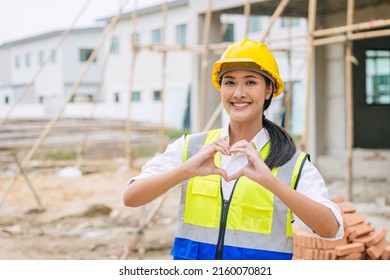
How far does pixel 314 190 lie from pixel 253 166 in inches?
7.4

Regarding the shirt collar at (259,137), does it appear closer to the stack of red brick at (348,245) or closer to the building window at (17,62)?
the stack of red brick at (348,245)

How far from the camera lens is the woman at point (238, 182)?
1.80 metres

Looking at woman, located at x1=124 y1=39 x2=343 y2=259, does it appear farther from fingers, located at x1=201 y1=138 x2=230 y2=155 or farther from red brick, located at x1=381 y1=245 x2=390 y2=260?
red brick, located at x1=381 y1=245 x2=390 y2=260

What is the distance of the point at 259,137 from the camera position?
1.94 m

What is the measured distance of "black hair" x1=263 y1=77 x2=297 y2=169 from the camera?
186 centimetres

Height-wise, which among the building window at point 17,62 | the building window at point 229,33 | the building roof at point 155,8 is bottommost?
the building window at point 17,62

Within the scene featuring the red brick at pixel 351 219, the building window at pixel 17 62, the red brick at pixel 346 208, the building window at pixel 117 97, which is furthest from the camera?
the building window at pixel 117 97

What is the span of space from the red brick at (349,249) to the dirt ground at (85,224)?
84.5 inches

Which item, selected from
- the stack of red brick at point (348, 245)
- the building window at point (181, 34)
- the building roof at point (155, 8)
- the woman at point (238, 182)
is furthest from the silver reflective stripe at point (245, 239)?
the building window at point (181, 34)

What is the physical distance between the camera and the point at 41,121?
13.4 metres

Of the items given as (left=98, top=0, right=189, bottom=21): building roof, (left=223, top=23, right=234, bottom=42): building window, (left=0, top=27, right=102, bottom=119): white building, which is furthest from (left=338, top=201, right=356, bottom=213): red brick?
(left=223, top=23, right=234, bottom=42): building window

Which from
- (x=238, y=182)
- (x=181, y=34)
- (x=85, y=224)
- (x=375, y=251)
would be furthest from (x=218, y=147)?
(x=181, y=34)

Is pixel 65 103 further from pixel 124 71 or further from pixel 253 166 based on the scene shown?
pixel 124 71

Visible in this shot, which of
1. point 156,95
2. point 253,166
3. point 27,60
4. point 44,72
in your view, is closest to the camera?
point 253,166
